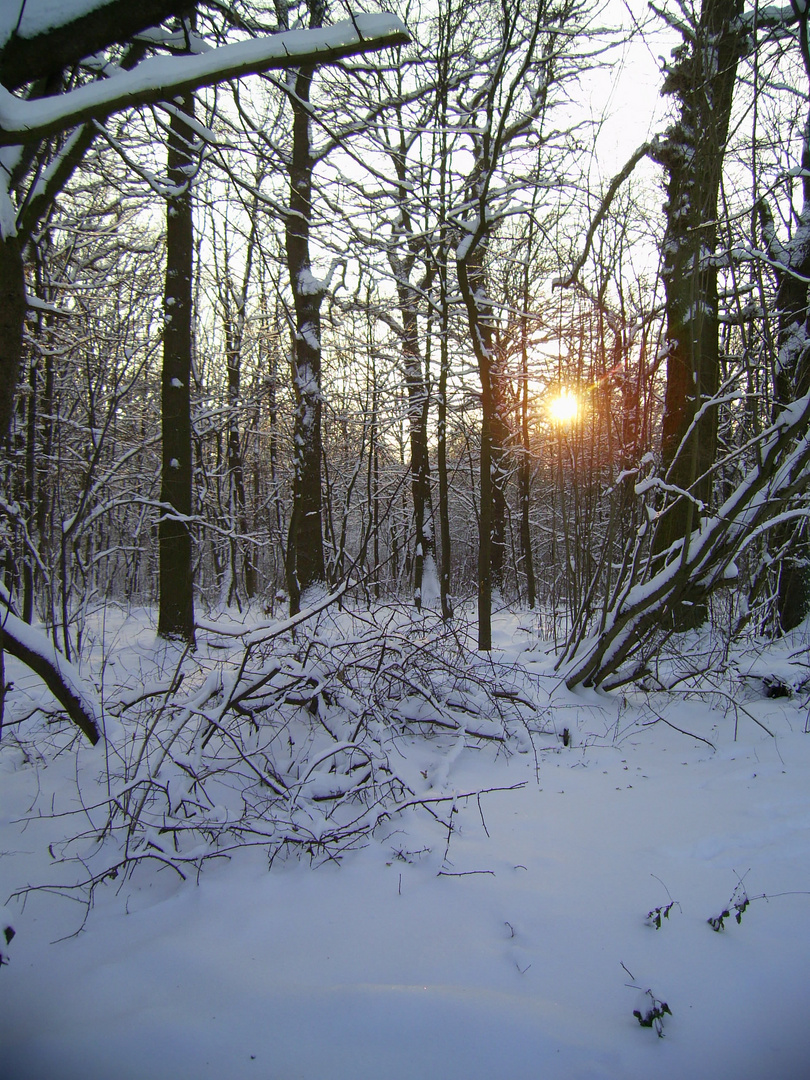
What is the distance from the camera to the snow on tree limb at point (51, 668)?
9.73 ft

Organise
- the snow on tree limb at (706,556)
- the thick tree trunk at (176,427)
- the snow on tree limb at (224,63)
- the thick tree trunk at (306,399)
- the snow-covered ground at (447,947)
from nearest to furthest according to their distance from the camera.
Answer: the snow-covered ground at (447,947)
the snow on tree limb at (224,63)
the snow on tree limb at (706,556)
the thick tree trunk at (176,427)
the thick tree trunk at (306,399)

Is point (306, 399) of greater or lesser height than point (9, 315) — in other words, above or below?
above

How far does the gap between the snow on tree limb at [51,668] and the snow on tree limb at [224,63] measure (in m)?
2.31

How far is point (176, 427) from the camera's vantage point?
7055mm

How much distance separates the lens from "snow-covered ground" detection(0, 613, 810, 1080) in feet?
5.24

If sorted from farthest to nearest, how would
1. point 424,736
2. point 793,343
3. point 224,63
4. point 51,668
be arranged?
point 793,343 < point 424,736 < point 51,668 < point 224,63

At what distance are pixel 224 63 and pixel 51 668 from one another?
9.60ft

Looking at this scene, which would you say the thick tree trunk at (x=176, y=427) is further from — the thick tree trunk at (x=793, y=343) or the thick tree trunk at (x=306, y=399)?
the thick tree trunk at (x=793, y=343)

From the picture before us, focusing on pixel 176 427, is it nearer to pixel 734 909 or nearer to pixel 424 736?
pixel 424 736

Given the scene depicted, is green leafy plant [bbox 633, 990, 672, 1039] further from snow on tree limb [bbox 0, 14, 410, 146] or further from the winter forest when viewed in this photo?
snow on tree limb [bbox 0, 14, 410, 146]

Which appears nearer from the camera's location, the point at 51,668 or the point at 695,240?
the point at 51,668

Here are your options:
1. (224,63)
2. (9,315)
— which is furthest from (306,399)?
(9,315)

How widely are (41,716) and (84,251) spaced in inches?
343

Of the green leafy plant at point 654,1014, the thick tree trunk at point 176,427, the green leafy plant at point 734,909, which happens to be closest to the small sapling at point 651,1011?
the green leafy plant at point 654,1014
